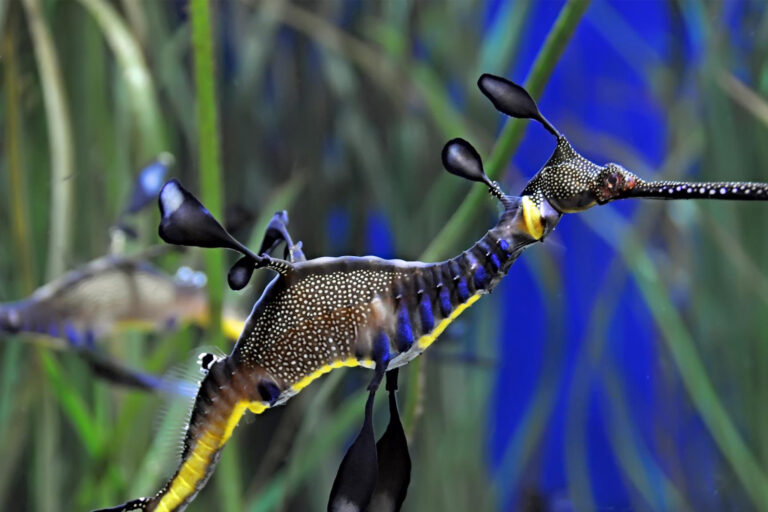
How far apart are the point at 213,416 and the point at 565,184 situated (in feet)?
0.73

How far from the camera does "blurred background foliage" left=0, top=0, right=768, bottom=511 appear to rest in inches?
51.9

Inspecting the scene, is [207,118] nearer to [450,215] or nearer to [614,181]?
[614,181]

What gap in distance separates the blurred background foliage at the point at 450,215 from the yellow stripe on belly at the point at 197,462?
2.57 feet

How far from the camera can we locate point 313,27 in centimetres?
154

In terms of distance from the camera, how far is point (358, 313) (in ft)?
1.34

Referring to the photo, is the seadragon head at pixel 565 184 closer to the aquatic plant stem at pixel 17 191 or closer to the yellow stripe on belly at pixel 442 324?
the yellow stripe on belly at pixel 442 324

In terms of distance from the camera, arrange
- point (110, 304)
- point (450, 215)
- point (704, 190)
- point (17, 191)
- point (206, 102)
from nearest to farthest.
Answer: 1. point (704, 190)
2. point (206, 102)
3. point (110, 304)
4. point (17, 191)
5. point (450, 215)

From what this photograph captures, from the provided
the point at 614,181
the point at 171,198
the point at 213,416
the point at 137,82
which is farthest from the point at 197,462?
the point at 137,82

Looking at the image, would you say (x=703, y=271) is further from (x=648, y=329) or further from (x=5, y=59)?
(x=5, y=59)

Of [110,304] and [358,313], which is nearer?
[358,313]

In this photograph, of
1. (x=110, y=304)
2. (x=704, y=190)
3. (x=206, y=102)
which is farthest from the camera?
(x=110, y=304)

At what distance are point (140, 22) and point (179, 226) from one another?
119cm

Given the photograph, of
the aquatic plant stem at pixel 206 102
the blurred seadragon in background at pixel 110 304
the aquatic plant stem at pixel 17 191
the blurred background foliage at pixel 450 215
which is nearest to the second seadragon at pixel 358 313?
the aquatic plant stem at pixel 206 102

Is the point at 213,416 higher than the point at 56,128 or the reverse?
the reverse
